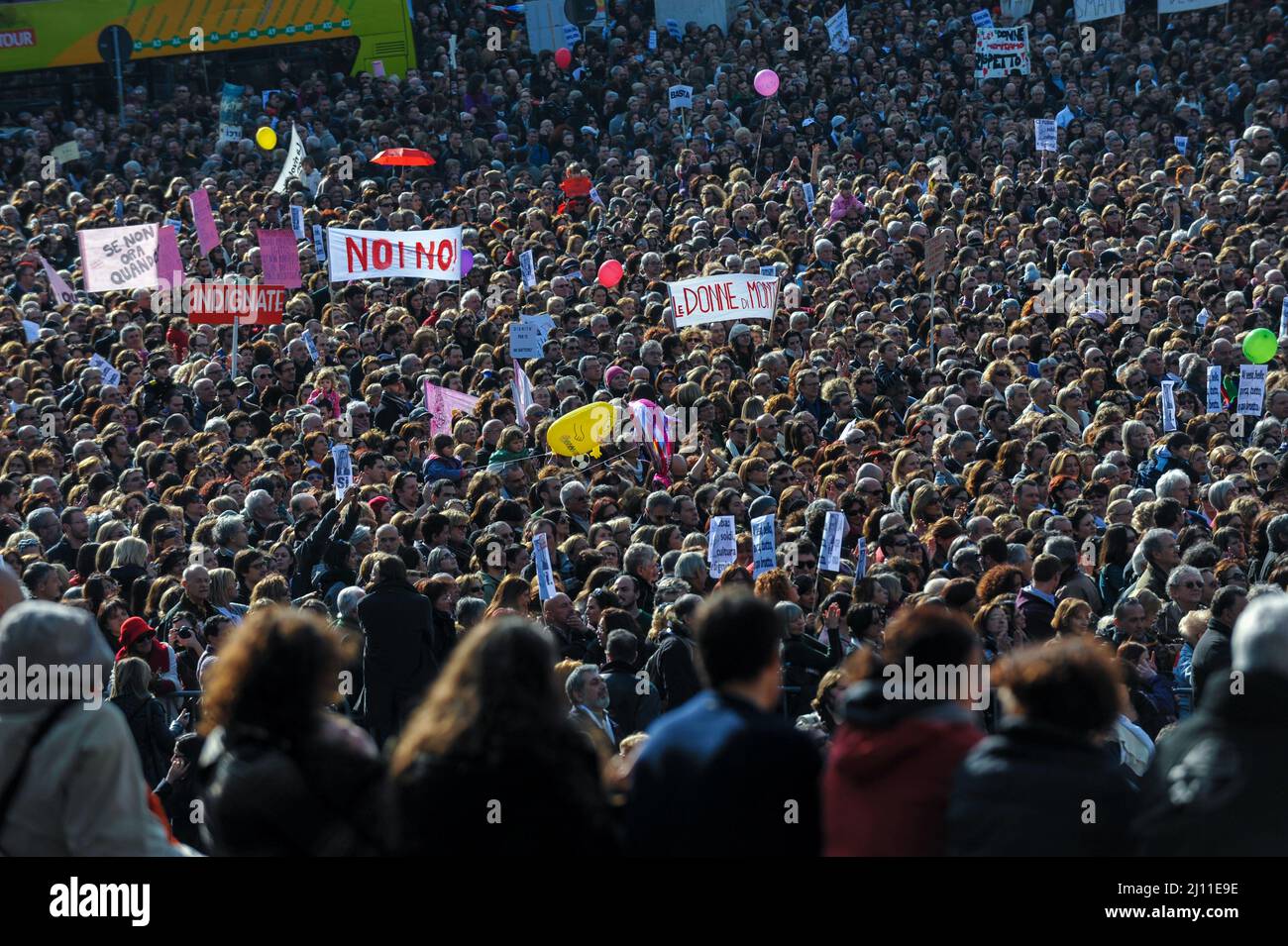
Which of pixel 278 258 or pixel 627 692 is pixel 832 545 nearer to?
pixel 627 692

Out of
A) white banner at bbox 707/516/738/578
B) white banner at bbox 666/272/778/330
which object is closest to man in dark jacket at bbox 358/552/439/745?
white banner at bbox 707/516/738/578

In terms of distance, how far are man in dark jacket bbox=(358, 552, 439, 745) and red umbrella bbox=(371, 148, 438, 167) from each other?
50.0 feet

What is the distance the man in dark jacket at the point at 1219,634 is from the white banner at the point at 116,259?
12.3 m

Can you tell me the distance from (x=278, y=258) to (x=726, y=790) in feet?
45.5

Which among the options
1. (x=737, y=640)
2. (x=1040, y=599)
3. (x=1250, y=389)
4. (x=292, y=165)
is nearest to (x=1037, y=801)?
(x=737, y=640)

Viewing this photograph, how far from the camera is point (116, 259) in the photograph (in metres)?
18.0

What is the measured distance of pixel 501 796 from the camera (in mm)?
4191

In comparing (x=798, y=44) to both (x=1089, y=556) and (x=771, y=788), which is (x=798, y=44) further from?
(x=771, y=788)

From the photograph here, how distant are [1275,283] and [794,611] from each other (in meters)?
9.35

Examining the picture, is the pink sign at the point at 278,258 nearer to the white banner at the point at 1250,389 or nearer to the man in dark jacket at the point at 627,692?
the white banner at the point at 1250,389

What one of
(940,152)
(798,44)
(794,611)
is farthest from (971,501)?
(798,44)

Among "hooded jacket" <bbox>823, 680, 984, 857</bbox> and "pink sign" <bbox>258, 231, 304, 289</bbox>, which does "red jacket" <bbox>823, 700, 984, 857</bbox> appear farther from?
"pink sign" <bbox>258, 231, 304, 289</bbox>

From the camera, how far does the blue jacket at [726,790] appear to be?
13.9 feet

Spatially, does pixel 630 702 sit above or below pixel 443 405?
below
